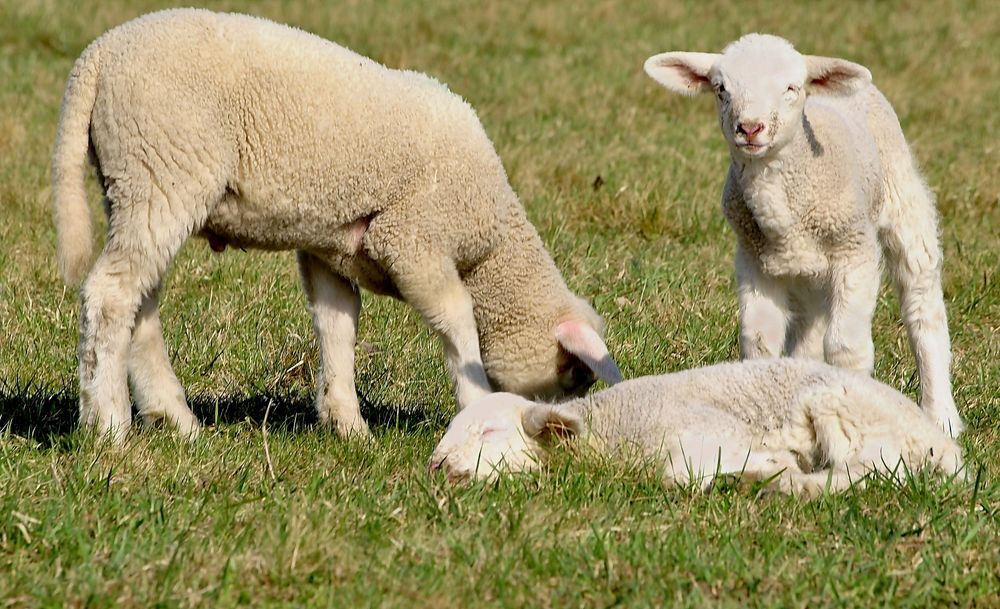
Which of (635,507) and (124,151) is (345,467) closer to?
(635,507)

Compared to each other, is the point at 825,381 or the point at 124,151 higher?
the point at 124,151

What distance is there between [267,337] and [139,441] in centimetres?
179

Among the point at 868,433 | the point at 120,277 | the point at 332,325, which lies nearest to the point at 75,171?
the point at 120,277

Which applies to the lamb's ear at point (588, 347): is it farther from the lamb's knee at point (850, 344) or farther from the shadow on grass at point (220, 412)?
the lamb's knee at point (850, 344)

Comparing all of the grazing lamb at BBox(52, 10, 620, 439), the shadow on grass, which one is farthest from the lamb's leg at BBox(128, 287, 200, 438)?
the shadow on grass

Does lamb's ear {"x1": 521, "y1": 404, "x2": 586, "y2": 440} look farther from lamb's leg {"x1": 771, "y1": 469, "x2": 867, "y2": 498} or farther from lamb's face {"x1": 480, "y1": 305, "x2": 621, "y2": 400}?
lamb's face {"x1": 480, "y1": 305, "x2": 621, "y2": 400}

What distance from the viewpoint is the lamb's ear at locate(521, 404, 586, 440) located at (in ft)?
14.9

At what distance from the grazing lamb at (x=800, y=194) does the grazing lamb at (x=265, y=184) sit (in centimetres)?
70

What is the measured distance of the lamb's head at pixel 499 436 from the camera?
4.42 meters

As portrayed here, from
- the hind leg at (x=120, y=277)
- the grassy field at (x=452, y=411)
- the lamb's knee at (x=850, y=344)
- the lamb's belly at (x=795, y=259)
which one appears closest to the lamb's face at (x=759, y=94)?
the lamb's belly at (x=795, y=259)

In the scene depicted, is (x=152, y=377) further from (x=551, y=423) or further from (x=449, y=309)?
(x=551, y=423)

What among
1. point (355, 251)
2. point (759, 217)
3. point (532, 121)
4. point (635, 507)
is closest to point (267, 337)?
point (355, 251)

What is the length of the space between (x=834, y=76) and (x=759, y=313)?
0.92m

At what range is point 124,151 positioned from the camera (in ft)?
15.7
